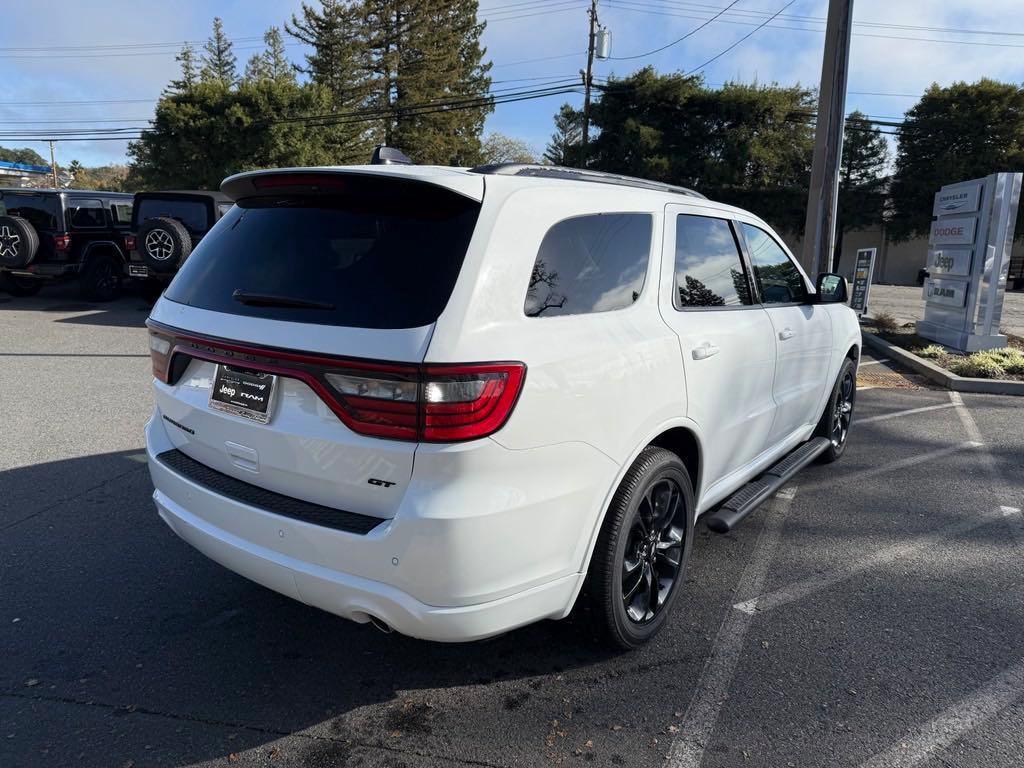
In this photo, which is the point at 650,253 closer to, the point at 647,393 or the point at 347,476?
the point at 647,393

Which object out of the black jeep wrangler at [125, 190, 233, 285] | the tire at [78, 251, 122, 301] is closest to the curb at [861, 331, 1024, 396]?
the black jeep wrangler at [125, 190, 233, 285]

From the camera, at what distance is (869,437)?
635 cm

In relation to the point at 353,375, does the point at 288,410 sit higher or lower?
lower

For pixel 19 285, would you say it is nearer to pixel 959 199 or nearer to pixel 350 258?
pixel 350 258

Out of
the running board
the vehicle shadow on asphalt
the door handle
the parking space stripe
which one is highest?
the door handle

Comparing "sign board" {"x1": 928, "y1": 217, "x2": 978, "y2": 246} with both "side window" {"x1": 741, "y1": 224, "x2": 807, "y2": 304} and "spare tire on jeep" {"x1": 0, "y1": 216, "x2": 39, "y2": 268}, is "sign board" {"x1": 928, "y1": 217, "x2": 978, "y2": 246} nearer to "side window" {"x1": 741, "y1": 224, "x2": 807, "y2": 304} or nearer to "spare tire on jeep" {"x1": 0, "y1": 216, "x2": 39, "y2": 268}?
"side window" {"x1": 741, "y1": 224, "x2": 807, "y2": 304}

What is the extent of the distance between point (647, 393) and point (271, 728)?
69.3 inches

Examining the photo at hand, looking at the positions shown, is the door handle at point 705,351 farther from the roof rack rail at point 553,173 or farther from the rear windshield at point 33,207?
the rear windshield at point 33,207

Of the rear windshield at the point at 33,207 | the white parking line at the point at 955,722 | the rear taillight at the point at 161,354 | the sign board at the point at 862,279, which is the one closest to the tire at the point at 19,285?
the rear windshield at the point at 33,207

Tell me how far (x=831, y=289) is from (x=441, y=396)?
3.69 metres

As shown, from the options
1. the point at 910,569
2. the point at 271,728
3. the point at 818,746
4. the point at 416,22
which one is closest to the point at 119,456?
the point at 271,728

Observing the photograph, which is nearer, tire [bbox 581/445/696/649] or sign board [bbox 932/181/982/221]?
tire [bbox 581/445/696/649]

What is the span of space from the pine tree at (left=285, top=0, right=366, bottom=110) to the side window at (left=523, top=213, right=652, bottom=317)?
36.4m

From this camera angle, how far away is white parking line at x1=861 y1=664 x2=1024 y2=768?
7.79 feet
